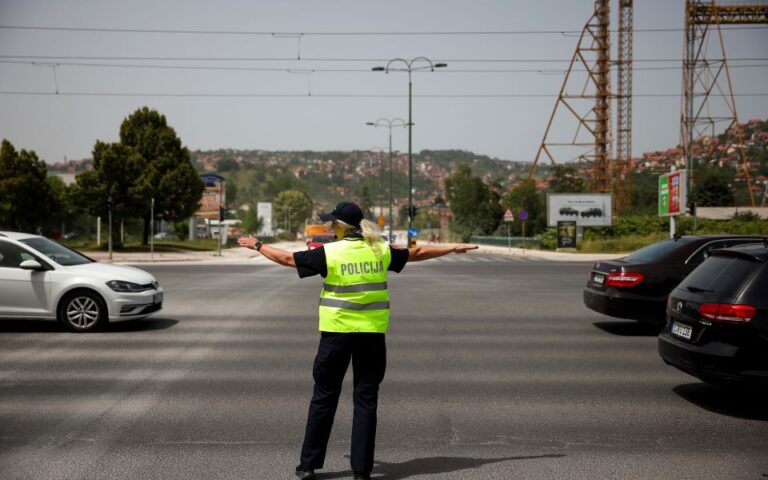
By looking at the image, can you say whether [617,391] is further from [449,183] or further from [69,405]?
[449,183]

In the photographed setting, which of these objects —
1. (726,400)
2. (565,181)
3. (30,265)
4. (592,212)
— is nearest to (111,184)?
(592,212)

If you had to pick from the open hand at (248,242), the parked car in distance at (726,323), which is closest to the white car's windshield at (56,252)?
the open hand at (248,242)

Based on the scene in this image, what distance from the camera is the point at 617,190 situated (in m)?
74.9

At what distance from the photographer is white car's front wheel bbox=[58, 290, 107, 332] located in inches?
432

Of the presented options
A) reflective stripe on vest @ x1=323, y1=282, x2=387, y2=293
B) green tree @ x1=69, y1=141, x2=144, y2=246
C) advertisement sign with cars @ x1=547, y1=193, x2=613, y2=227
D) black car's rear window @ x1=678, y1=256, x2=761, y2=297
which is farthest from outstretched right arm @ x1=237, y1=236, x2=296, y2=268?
advertisement sign with cars @ x1=547, y1=193, x2=613, y2=227

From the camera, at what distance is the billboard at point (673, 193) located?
33.9 m

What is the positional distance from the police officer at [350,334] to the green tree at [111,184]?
4518cm

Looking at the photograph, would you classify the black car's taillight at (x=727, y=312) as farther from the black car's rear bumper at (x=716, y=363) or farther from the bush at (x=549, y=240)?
the bush at (x=549, y=240)

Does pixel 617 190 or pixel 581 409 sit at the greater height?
pixel 617 190

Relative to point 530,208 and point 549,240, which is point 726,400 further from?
point 530,208

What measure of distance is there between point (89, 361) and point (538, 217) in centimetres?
6496

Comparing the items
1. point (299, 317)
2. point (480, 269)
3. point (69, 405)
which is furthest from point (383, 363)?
point (480, 269)

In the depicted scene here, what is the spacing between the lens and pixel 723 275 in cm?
646

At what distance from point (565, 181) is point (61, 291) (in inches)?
2846
